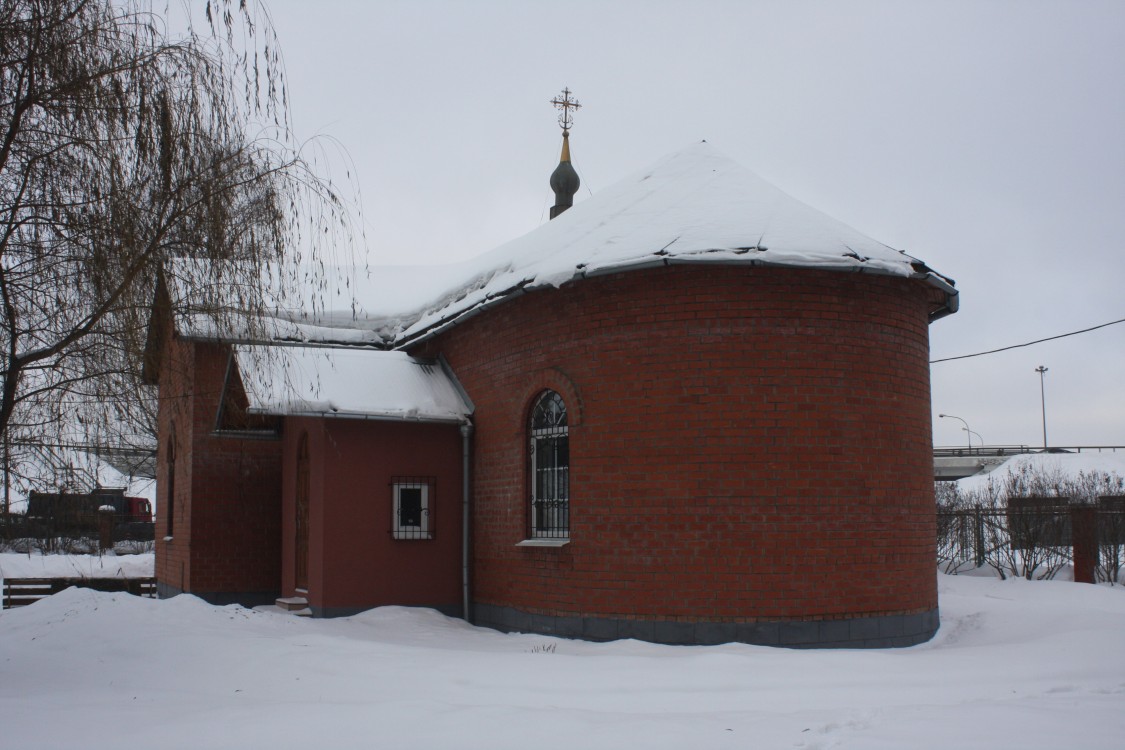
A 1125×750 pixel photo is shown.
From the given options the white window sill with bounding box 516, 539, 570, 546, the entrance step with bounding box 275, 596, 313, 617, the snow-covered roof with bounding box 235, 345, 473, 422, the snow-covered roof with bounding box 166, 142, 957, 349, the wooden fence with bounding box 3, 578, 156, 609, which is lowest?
the wooden fence with bounding box 3, 578, 156, 609

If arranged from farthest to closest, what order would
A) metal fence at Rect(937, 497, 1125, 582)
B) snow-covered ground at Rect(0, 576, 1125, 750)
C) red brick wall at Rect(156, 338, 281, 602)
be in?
1. metal fence at Rect(937, 497, 1125, 582)
2. red brick wall at Rect(156, 338, 281, 602)
3. snow-covered ground at Rect(0, 576, 1125, 750)

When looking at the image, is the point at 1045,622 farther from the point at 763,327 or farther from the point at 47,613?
the point at 47,613

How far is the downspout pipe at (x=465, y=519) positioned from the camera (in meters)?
12.2

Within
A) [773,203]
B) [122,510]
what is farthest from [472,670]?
[122,510]

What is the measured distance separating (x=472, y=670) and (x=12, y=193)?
15.6ft

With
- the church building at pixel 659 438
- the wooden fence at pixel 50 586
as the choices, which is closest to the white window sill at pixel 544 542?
the church building at pixel 659 438

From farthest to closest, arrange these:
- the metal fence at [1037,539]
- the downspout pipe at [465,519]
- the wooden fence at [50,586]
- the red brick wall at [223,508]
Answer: the metal fence at [1037,539] → the wooden fence at [50,586] → the red brick wall at [223,508] → the downspout pipe at [465,519]

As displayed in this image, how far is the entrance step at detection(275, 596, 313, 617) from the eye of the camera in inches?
485

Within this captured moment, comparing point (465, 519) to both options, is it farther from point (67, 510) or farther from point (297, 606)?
point (67, 510)

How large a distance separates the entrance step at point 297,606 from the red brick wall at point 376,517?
9.8 inches

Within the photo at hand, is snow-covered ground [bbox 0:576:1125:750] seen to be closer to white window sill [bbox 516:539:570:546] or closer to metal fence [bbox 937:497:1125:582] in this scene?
white window sill [bbox 516:539:570:546]

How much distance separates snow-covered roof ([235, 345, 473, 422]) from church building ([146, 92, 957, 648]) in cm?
4

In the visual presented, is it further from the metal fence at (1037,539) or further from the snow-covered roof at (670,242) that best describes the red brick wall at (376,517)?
the metal fence at (1037,539)

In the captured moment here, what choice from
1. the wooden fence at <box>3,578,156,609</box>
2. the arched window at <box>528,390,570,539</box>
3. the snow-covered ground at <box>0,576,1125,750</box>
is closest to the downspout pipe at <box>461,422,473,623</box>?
the snow-covered ground at <box>0,576,1125,750</box>
